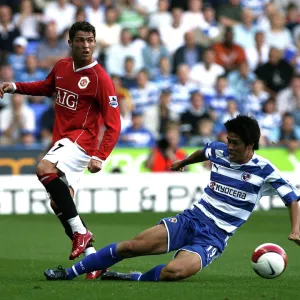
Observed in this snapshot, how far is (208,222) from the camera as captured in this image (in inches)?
294

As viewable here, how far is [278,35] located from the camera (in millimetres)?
20047

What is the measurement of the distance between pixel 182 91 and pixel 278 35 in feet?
12.2

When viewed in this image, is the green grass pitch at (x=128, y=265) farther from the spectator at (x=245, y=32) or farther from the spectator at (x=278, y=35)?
the spectator at (x=278, y=35)

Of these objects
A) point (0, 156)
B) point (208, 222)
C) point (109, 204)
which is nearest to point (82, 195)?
point (109, 204)

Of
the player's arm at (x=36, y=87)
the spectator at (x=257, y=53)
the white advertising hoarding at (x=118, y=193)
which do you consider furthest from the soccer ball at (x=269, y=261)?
the spectator at (x=257, y=53)

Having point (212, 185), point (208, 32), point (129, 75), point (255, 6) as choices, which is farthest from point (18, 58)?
point (212, 185)

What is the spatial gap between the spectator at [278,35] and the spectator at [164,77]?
318cm

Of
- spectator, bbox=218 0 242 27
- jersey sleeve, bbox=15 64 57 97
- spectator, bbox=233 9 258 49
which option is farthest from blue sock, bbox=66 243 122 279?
spectator, bbox=218 0 242 27

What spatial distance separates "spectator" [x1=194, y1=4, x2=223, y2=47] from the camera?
63.4 feet

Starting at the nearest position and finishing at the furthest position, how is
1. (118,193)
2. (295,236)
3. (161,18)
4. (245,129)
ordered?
(295,236)
(245,129)
(118,193)
(161,18)

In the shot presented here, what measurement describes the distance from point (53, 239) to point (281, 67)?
9.10 metres

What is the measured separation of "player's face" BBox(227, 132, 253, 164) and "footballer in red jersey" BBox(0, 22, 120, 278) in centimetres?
118

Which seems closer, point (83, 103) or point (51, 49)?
point (83, 103)

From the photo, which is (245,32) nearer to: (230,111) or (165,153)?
(230,111)
